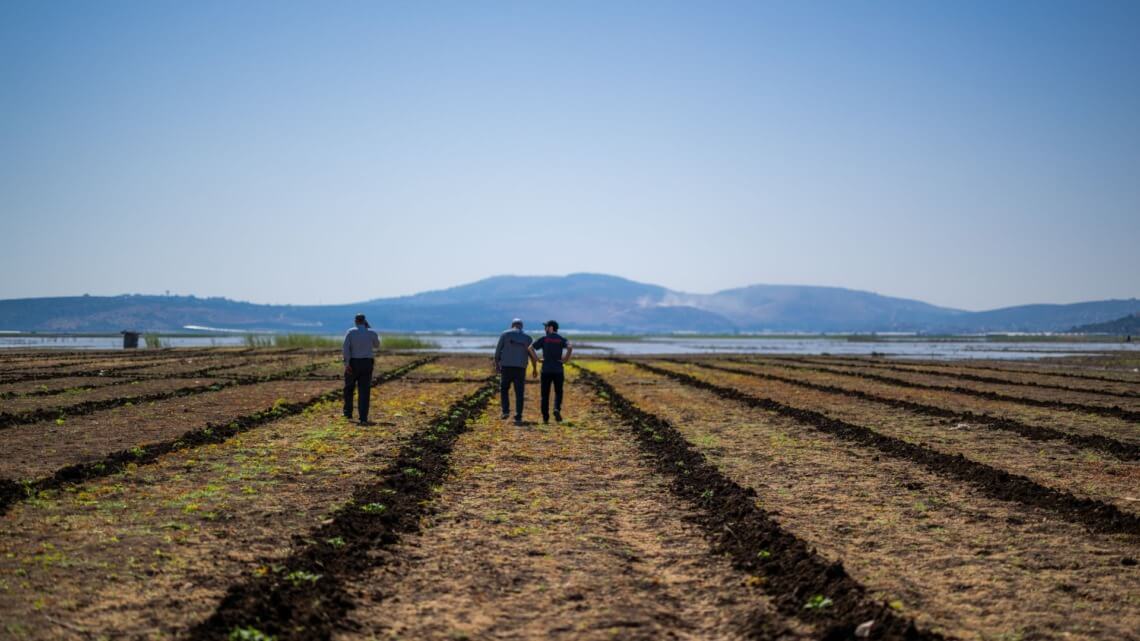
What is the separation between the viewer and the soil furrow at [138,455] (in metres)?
11.5

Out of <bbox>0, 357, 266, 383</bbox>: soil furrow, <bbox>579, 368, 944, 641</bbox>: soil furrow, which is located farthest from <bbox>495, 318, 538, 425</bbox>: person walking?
<bbox>0, 357, 266, 383</bbox>: soil furrow

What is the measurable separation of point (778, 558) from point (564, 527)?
8.08 ft

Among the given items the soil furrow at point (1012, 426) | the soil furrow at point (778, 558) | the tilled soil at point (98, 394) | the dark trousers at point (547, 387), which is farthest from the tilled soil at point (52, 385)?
the soil furrow at point (1012, 426)

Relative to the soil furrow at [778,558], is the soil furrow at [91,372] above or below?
above

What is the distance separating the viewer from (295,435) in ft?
57.3

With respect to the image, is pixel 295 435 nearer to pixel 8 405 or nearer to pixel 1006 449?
pixel 8 405

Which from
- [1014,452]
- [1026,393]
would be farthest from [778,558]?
[1026,393]

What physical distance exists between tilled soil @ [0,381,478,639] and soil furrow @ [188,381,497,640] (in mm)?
260

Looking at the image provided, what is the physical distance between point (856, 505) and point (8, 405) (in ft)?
68.9

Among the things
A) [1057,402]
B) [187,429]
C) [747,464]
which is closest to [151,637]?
[747,464]

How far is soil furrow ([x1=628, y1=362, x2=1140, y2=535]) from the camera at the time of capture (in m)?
10.5

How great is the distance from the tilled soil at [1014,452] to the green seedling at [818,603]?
6215mm

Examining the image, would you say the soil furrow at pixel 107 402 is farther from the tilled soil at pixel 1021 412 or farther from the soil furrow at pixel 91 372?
the tilled soil at pixel 1021 412

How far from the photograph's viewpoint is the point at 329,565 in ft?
26.7
